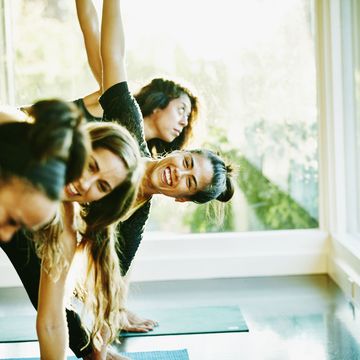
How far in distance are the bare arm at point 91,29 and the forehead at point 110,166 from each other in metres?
1.11

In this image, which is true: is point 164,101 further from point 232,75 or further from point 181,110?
point 232,75

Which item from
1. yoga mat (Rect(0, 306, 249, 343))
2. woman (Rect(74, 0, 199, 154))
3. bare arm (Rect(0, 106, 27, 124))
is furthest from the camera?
woman (Rect(74, 0, 199, 154))

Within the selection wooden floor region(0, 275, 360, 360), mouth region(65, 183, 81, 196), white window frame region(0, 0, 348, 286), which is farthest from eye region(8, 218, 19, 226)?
white window frame region(0, 0, 348, 286)

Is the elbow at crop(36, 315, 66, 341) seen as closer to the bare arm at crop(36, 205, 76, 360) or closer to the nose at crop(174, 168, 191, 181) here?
Answer: the bare arm at crop(36, 205, 76, 360)

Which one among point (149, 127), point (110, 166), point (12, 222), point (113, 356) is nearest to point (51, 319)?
point (110, 166)

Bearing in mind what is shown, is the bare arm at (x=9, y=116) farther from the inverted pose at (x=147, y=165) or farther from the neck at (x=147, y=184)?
the neck at (x=147, y=184)

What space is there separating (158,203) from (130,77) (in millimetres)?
824

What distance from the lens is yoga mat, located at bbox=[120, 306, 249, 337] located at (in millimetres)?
3365

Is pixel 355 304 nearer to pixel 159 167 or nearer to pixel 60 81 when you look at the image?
pixel 159 167

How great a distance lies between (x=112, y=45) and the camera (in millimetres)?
2848

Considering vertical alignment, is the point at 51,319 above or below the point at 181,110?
below

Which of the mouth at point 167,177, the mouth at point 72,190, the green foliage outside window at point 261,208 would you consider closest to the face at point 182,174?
the mouth at point 167,177

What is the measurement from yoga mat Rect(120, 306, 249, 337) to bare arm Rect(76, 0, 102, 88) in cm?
124

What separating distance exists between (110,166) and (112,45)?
87cm
